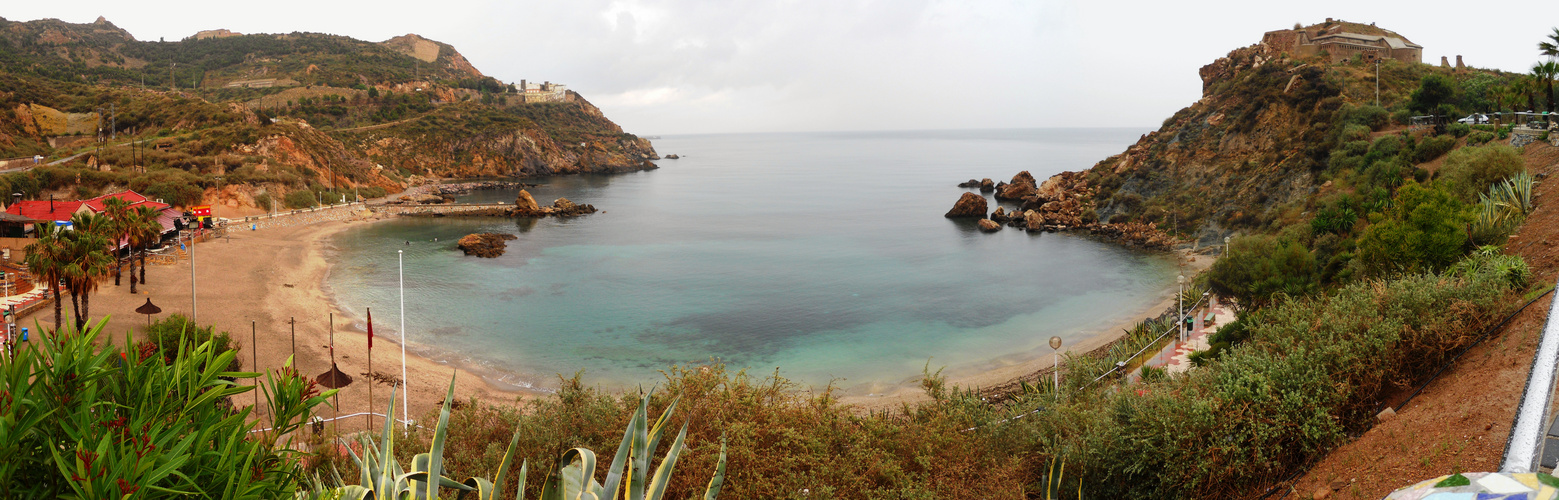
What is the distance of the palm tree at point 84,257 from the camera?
65.5ft

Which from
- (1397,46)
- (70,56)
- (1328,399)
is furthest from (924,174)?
(70,56)

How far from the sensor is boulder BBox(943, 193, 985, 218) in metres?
65.9

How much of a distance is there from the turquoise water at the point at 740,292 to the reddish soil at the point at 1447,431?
15.9 m

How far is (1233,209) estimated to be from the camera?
1898 inches

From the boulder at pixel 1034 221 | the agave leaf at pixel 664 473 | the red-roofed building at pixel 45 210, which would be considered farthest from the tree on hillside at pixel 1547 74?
the red-roofed building at pixel 45 210

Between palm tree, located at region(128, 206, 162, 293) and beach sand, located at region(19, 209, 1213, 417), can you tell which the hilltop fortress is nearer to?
beach sand, located at region(19, 209, 1213, 417)

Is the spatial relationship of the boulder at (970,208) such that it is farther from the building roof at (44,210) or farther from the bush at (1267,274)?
the building roof at (44,210)

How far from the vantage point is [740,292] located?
38312 millimetres

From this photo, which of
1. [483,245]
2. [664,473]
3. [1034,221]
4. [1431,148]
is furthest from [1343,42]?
[664,473]

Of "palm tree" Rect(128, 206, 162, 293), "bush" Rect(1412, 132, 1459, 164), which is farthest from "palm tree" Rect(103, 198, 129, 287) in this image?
"bush" Rect(1412, 132, 1459, 164)

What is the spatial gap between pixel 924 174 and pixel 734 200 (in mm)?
47735

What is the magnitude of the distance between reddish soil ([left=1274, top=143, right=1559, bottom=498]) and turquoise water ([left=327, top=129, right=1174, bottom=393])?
52.3ft

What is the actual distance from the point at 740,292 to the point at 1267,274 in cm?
2225

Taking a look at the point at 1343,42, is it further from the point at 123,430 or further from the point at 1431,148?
the point at 123,430
